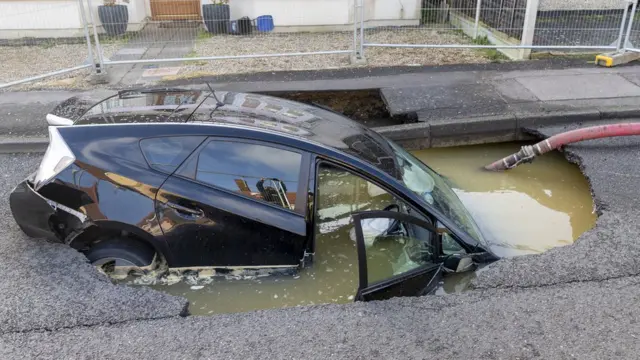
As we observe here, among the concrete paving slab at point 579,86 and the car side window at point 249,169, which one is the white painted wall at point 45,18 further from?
the car side window at point 249,169

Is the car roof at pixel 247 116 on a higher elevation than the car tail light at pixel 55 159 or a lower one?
higher

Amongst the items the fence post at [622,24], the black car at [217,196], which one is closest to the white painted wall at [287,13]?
the fence post at [622,24]

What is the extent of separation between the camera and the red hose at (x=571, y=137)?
606cm

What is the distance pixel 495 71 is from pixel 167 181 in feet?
24.0

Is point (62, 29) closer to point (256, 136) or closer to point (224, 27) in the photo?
point (224, 27)

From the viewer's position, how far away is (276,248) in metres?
3.95

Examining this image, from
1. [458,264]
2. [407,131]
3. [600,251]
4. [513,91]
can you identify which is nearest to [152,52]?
[407,131]

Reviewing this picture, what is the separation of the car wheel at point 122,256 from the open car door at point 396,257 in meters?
1.66

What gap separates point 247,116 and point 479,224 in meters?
2.56

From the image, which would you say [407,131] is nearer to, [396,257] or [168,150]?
[396,257]

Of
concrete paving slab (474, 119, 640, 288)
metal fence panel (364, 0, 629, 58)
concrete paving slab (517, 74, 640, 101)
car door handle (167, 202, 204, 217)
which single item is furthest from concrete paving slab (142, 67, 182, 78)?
concrete paving slab (474, 119, 640, 288)

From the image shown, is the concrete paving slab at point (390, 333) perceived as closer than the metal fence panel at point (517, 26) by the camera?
Yes

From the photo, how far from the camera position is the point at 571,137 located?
617 centimetres

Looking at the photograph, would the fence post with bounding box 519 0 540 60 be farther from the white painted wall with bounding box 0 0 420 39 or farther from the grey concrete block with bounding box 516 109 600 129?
the white painted wall with bounding box 0 0 420 39
